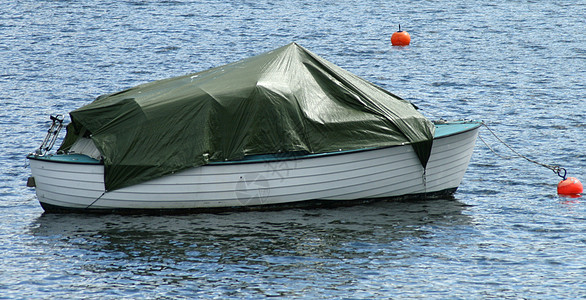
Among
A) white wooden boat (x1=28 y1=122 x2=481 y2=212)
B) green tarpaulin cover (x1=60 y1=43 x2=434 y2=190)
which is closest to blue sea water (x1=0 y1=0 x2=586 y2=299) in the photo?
white wooden boat (x1=28 y1=122 x2=481 y2=212)

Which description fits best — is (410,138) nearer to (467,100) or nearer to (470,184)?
(470,184)

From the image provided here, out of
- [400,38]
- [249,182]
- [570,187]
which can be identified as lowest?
[570,187]

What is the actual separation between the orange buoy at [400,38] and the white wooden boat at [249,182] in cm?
2629

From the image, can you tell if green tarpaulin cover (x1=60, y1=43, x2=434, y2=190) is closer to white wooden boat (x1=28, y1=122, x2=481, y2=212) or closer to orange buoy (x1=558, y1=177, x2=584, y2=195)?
white wooden boat (x1=28, y1=122, x2=481, y2=212)

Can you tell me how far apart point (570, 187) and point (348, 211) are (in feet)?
21.2

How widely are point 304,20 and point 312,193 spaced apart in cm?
3612

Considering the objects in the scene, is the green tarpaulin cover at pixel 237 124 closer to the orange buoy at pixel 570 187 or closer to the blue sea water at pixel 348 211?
the blue sea water at pixel 348 211

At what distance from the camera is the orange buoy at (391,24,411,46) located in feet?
153

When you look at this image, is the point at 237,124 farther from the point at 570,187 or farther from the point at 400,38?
the point at 400,38

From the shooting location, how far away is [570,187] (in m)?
22.2

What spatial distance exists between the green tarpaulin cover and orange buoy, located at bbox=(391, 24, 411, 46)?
87.5ft

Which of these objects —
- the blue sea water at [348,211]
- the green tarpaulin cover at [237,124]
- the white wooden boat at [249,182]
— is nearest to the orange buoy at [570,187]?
the blue sea water at [348,211]

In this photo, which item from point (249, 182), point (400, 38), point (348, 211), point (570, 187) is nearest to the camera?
point (249, 182)

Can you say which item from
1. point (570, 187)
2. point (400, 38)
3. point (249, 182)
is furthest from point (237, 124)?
point (400, 38)
